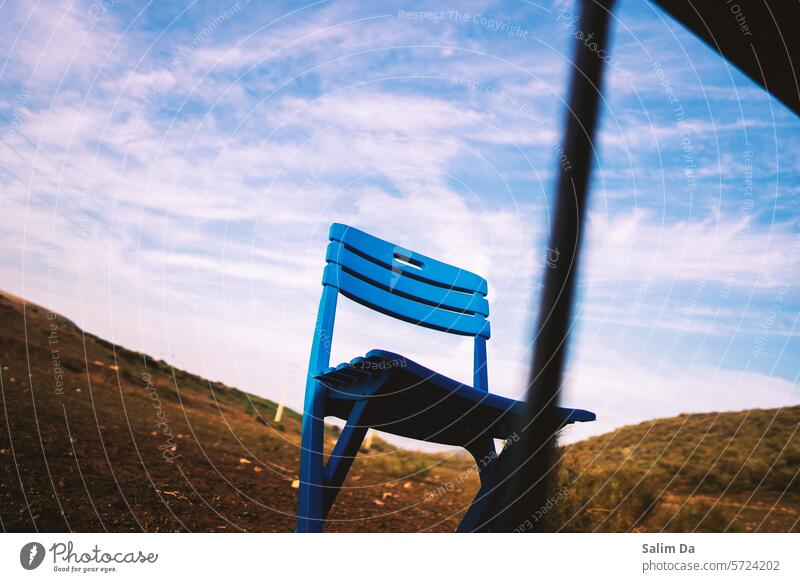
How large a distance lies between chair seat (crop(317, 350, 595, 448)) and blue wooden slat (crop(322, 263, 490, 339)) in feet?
A: 1.41

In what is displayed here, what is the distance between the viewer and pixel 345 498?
3.08m

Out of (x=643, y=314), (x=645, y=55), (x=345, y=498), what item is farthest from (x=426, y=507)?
(x=645, y=55)

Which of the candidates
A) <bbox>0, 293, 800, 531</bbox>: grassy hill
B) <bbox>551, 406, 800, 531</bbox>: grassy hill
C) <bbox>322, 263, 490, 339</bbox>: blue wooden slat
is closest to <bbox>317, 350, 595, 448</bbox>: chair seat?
<bbox>322, 263, 490, 339</bbox>: blue wooden slat

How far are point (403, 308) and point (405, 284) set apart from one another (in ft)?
0.32

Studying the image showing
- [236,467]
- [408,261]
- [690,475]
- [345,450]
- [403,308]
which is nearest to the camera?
[345,450]

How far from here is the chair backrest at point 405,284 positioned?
6.40ft

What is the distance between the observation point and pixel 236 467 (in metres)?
3.09

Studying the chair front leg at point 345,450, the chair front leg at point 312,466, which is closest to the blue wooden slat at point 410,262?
the chair front leg at point 312,466

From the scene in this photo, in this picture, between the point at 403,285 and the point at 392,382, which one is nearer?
the point at 392,382

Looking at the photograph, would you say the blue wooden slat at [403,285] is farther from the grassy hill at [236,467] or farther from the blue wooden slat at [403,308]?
the grassy hill at [236,467]

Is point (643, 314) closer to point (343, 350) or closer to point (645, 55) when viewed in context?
point (645, 55)

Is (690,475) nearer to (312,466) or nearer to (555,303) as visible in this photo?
(555,303)

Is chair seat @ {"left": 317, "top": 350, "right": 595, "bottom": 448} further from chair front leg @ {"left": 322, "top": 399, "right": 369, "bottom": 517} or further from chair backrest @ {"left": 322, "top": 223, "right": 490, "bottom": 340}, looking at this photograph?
chair backrest @ {"left": 322, "top": 223, "right": 490, "bottom": 340}
